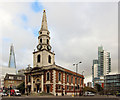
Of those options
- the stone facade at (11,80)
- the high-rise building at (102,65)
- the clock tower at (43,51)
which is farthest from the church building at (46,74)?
the high-rise building at (102,65)

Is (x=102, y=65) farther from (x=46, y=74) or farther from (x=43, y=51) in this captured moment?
(x=46, y=74)

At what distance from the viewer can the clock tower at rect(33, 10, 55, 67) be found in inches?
2315

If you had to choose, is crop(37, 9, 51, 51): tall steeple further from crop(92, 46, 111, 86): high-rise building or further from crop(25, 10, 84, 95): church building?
crop(92, 46, 111, 86): high-rise building

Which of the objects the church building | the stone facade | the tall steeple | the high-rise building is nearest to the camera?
the church building

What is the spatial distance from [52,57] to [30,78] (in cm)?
1271

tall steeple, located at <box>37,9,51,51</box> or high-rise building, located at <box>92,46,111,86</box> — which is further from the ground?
tall steeple, located at <box>37,9,51,51</box>

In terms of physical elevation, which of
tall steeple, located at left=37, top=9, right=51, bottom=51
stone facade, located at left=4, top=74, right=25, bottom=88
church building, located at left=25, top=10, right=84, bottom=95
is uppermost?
tall steeple, located at left=37, top=9, right=51, bottom=51

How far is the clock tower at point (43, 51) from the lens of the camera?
193 ft

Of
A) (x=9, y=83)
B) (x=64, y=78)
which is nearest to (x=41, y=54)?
(x=64, y=78)

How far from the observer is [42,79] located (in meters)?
52.8

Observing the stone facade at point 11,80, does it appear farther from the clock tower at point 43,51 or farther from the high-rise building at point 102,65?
the high-rise building at point 102,65

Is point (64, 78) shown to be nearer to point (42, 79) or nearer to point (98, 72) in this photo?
point (42, 79)

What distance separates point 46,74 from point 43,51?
10.5 m

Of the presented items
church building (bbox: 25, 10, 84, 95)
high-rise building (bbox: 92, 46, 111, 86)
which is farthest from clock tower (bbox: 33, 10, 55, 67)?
high-rise building (bbox: 92, 46, 111, 86)
